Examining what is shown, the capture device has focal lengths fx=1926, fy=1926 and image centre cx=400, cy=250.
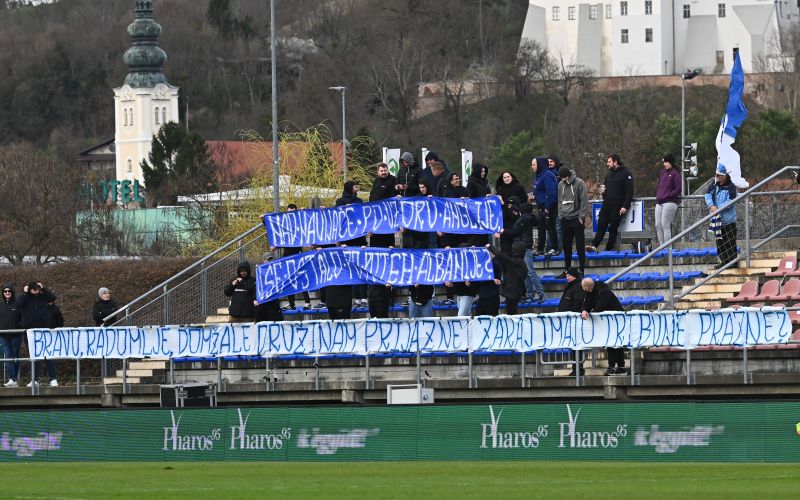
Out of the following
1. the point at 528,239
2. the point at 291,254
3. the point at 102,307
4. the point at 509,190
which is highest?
the point at 509,190

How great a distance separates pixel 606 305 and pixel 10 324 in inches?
439

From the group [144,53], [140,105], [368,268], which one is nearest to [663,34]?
[144,53]

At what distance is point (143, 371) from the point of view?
103 feet

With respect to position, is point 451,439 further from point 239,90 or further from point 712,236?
point 239,90

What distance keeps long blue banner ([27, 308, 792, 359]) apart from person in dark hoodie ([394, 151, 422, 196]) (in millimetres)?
3119

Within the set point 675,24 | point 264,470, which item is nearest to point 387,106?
point 675,24

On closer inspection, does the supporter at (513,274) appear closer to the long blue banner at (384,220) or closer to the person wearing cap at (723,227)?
the long blue banner at (384,220)

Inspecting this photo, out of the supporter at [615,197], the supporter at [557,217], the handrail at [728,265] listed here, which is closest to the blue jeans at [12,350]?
the supporter at [557,217]

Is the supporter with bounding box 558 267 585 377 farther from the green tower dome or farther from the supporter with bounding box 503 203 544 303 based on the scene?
the green tower dome

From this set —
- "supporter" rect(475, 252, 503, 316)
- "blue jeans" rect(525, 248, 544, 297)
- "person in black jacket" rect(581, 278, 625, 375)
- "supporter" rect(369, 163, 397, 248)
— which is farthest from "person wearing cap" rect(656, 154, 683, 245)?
"supporter" rect(369, 163, 397, 248)

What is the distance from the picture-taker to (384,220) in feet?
97.7

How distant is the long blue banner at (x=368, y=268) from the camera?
28.4 metres

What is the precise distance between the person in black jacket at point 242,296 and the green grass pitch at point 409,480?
7.01 metres

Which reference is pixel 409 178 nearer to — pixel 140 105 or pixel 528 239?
pixel 528 239
